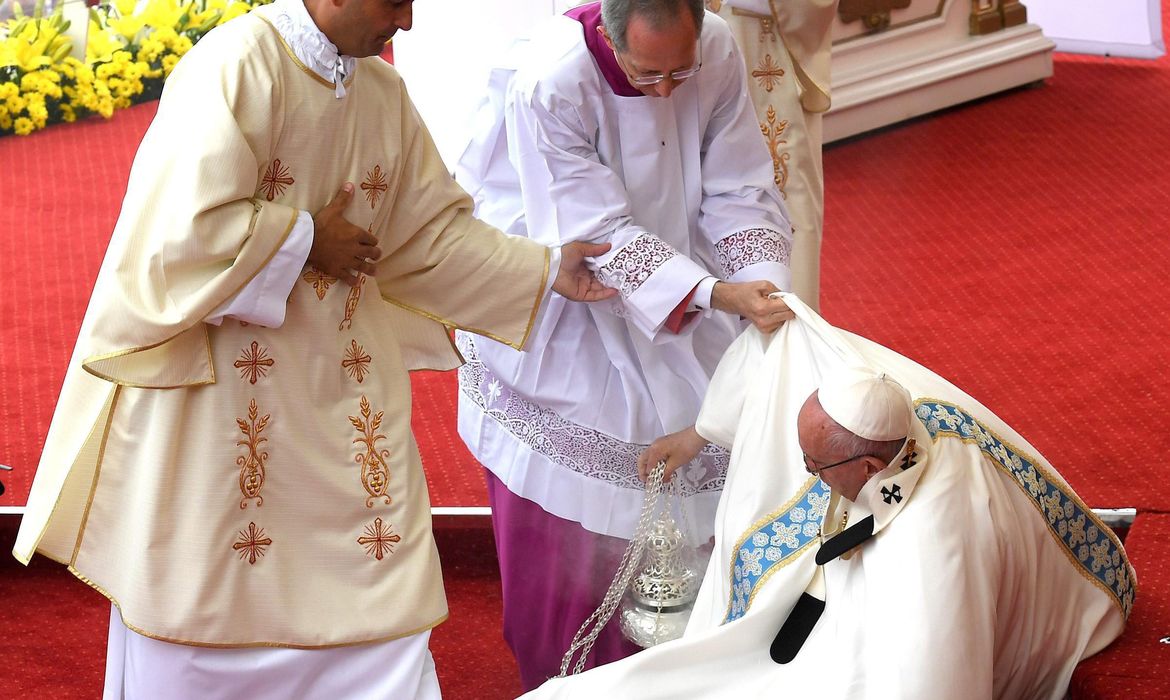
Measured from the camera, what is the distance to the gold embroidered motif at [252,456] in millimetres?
2719

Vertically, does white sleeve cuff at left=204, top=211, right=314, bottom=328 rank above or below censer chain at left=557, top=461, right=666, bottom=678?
above

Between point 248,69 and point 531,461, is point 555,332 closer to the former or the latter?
point 531,461

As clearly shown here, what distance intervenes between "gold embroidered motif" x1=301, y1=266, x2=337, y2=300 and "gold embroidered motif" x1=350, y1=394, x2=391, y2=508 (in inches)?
8.9

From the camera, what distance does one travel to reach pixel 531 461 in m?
3.27

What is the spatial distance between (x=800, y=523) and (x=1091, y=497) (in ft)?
6.04

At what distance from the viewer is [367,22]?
2.54 meters

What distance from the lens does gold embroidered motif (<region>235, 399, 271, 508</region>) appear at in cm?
272

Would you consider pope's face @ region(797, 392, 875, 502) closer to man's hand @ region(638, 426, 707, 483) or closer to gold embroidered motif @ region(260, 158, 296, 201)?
man's hand @ region(638, 426, 707, 483)

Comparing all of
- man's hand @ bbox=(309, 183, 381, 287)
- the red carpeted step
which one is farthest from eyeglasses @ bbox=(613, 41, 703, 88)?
the red carpeted step

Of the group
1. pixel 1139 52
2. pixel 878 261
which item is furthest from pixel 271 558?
pixel 1139 52

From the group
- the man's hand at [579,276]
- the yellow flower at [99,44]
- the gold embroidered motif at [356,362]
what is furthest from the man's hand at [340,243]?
the yellow flower at [99,44]

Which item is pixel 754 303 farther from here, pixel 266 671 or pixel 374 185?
pixel 266 671

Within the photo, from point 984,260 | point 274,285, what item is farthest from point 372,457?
point 984,260

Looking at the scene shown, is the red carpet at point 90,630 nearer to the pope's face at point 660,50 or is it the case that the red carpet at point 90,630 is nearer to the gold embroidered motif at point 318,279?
the gold embroidered motif at point 318,279
